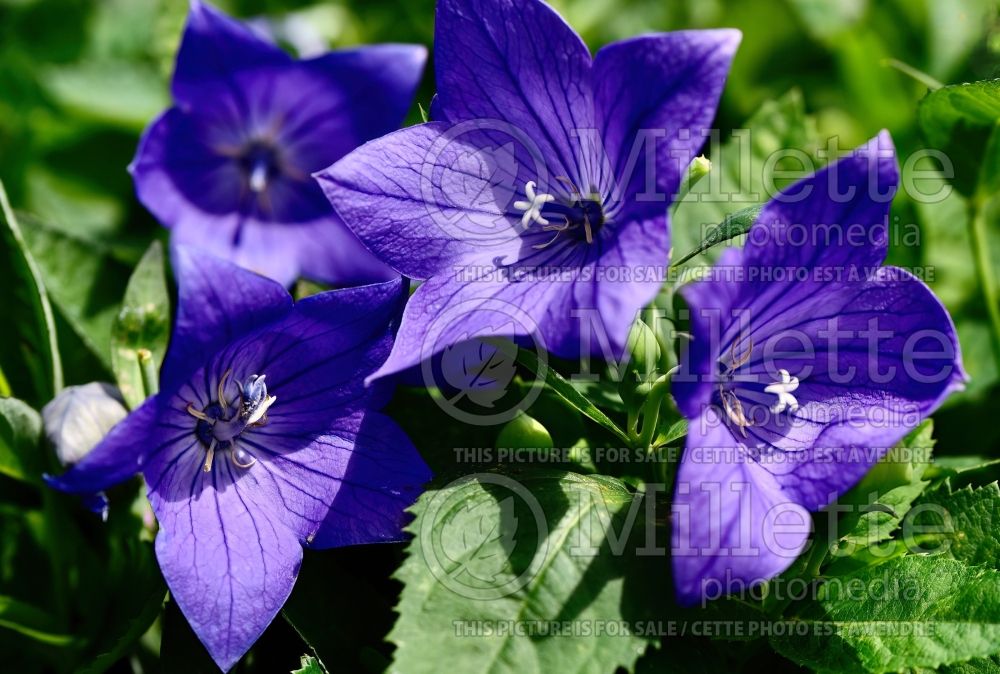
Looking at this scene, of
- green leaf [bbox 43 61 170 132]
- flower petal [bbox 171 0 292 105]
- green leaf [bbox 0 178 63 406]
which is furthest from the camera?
green leaf [bbox 43 61 170 132]

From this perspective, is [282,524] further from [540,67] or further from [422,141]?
[540,67]

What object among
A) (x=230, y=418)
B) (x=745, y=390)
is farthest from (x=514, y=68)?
(x=230, y=418)

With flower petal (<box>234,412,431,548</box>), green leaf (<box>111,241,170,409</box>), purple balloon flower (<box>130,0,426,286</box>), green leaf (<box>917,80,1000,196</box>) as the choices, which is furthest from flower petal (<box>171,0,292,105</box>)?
green leaf (<box>917,80,1000,196</box>)

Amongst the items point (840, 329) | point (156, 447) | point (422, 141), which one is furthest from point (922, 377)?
point (156, 447)

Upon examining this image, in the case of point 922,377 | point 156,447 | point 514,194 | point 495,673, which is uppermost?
point 514,194

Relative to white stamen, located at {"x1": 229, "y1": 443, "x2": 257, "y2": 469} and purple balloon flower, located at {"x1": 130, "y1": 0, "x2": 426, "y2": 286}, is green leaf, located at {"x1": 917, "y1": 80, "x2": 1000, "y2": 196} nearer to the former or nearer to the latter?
purple balloon flower, located at {"x1": 130, "y1": 0, "x2": 426, "y2": 286}

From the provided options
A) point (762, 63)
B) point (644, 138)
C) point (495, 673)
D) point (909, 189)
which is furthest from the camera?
point (762, 63)

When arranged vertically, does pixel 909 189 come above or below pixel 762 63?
below
